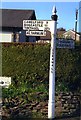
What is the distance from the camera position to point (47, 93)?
1019 cm

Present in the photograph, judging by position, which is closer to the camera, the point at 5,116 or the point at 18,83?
the point at 5,116

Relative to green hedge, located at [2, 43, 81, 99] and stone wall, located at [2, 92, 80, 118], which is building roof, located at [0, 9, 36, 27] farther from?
stone wall, located at [2, 92, 80, 118]

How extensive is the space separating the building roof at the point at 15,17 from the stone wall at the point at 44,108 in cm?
1307

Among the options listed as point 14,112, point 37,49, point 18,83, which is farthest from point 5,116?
point 37,49

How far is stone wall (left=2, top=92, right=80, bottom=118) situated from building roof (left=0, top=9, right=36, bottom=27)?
42.9 feet

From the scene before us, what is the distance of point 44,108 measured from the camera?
31.9ft

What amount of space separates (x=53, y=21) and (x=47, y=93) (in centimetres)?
226

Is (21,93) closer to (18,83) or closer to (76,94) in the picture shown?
(18,83)

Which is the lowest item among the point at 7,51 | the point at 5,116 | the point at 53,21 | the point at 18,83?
the point at 5,116

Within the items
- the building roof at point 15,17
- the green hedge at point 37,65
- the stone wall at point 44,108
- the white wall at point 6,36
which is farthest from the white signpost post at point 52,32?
the white wall at point 6,36

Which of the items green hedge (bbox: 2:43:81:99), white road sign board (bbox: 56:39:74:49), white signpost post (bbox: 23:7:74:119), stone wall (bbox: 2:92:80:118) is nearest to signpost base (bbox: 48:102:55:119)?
white signpost post (bbox: 23:7:74:119)

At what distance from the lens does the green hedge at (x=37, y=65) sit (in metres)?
11.0

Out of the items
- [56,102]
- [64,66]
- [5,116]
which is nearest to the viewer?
[5,116]

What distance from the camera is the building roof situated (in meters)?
23.2
